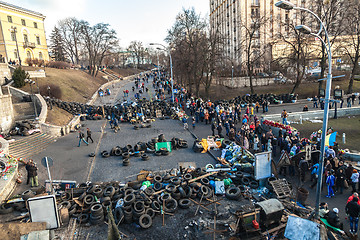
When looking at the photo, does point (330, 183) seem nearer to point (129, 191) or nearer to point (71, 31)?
point (129, 191)

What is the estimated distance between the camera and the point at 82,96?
40188 millimetres

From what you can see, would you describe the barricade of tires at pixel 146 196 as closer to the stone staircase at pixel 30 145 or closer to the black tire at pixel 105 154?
the black tire at pixel 105 154

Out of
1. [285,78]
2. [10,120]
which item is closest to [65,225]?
[10,120]

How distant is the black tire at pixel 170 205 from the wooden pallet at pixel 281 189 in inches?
169

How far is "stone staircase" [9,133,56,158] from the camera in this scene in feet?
56.1

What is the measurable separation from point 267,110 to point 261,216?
20.6m

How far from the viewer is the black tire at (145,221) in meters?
8.85

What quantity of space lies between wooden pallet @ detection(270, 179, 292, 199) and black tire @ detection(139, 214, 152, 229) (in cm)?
543

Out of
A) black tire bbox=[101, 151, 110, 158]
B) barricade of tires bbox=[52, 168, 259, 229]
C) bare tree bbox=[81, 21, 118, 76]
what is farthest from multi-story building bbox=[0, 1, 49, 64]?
barricade of tires bbox=[52, 168, 259, 229]

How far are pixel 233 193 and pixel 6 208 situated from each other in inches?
393

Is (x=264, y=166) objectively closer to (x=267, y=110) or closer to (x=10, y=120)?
(x=267, y=110)

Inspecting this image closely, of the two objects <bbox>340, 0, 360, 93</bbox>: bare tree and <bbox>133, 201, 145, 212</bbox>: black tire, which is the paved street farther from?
<bbox>340, 0, 360, 93</bbox>: bare tree

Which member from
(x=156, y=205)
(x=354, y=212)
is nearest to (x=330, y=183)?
(x=354, y=212)

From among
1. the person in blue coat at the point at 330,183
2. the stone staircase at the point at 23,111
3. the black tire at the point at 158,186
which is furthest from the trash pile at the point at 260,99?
the stone staircase at the point at 23,111
